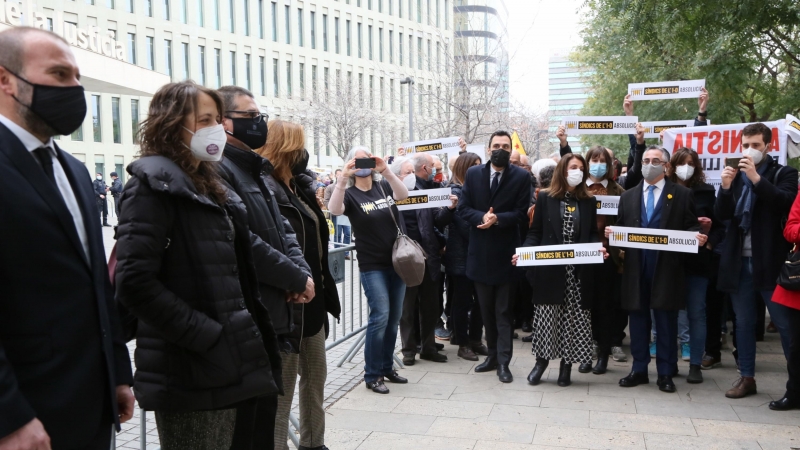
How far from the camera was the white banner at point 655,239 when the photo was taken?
20.1 feet

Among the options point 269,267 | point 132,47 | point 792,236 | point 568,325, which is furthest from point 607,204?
point 132,47

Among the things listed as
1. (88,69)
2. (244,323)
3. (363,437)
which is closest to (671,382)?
(363,437)

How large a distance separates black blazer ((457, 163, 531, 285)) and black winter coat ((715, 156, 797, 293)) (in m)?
1.78

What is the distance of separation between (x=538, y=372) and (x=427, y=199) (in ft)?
6.50

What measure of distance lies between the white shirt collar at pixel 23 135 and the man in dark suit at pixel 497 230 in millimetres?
4791

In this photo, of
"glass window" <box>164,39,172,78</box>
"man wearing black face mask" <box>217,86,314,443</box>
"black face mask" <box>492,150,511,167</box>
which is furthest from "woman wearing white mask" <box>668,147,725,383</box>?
"glass window" <box>164,39,172,78</box>

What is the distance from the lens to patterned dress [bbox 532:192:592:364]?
6.56m

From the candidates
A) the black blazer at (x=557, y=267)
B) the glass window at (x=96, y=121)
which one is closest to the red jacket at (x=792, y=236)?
the black blazer at (x=557, y=267)

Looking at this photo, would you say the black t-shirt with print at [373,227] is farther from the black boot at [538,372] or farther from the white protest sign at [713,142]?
the white protest sign at [713,142]

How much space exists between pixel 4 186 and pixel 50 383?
0.63 metres

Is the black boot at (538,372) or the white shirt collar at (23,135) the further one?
the black boot at (538,372)

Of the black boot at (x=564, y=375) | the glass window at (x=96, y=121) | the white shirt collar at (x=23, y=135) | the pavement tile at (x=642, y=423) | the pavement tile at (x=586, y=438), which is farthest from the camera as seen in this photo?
the glass window at (x=96, y=121)

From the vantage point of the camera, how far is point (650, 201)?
6.61 m

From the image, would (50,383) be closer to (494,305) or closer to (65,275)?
(65,275)
